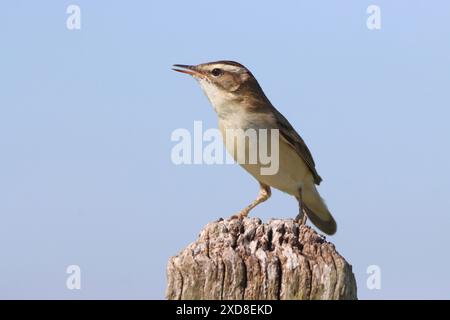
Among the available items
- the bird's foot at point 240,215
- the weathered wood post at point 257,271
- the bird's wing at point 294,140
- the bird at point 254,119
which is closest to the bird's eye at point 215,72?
the bird at point 254,119

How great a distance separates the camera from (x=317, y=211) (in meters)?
10.5

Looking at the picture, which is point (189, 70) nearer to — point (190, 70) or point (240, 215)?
point (190, 70)

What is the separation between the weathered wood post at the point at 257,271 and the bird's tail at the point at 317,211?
4.65 m

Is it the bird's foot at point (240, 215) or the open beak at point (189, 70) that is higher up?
the open beak at point (189, 70)

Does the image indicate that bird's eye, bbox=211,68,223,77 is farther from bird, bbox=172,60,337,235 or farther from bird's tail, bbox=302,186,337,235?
bird's tail, bbox=302,186,337,235

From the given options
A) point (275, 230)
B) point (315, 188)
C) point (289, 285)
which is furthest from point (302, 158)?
point (289, 285)

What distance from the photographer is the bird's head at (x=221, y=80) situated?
31.2 feet

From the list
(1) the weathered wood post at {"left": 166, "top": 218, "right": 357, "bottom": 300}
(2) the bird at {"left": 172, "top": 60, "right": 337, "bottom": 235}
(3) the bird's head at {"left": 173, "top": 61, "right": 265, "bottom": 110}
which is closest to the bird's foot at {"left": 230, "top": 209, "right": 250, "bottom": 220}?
(2) the bird at {"left": 172, "top": 60, "right": 337, "bottom": 235}

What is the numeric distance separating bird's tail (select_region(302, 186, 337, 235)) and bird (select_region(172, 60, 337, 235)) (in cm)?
10

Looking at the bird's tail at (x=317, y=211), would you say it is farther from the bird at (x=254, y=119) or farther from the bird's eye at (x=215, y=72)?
the bird's eye at (x=215, y=72)

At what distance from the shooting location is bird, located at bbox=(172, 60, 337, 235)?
9.28 m

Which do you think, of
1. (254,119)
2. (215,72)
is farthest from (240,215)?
(215,72)

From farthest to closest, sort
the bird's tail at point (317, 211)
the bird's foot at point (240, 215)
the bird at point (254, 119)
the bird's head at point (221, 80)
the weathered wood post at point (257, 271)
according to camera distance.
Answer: the bird's tail at point (317, 211)
the bird's head at point (221, 80)
the bird at point (254, 119)
the bird's foot at point (240, 215)
the weathered wood post at point (257, 271)
